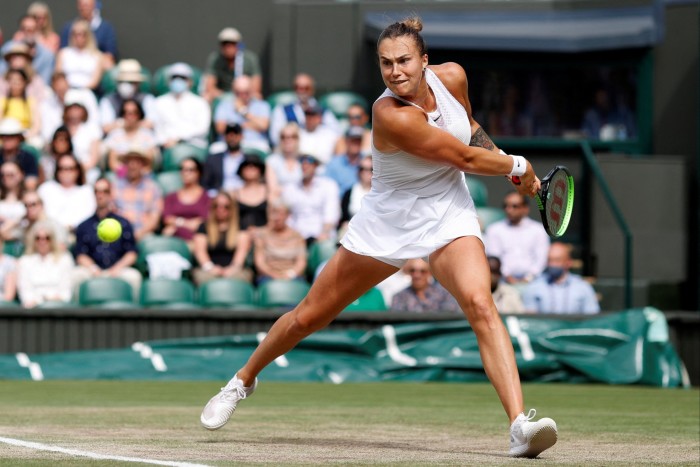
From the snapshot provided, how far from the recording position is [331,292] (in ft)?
19.2

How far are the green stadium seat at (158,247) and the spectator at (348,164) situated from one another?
1872 mm

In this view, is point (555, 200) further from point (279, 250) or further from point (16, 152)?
point (16, 152)

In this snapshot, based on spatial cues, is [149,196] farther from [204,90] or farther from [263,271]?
[204,90]

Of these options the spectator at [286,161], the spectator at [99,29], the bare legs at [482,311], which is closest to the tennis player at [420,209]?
the bare legs at [482,311]

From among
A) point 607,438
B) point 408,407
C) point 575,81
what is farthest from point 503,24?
point 607,438

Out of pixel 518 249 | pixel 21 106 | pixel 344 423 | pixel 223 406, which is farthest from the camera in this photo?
pixel 21 106

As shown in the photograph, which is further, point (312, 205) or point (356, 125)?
point (356, 125)

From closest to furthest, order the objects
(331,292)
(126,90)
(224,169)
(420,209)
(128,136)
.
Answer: (420,209) → (331,292) → (224,169) → (128,136) → (126,90)

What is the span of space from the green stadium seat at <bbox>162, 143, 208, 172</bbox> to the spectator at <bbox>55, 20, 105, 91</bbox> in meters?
1.58

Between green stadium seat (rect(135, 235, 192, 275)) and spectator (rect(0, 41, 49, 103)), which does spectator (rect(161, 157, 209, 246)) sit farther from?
spectator (rect(0, 41, 49, 103))

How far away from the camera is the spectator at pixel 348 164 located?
45.6ft

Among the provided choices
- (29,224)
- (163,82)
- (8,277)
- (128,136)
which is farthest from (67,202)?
(163,82)

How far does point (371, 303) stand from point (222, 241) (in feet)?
5.38

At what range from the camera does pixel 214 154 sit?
13.9m
